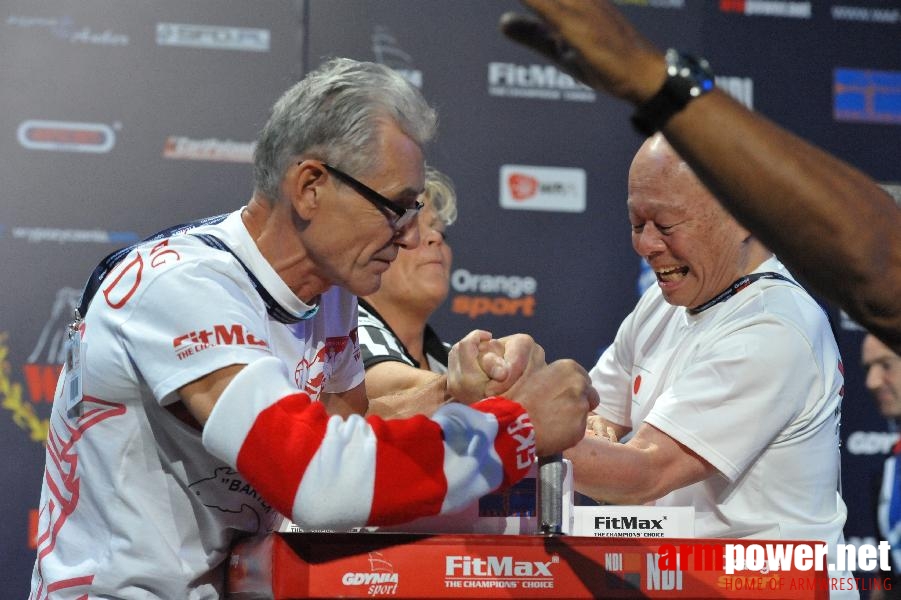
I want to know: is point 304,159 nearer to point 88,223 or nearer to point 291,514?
point 291,514

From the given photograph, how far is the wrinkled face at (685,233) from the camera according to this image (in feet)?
8.47

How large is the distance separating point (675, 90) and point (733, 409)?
1460 mm

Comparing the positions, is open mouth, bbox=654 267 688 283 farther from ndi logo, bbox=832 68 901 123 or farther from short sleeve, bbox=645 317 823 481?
ndi logo, bbox=832 68 901 123

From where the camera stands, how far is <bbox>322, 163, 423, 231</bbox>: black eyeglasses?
184 centimetres

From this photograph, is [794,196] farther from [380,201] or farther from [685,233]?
[685,233]

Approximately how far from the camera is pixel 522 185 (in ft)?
15.4

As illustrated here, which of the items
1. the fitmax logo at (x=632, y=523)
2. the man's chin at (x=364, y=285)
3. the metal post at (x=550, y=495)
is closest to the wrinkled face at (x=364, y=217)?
the man's chin at (x=364, y=285)

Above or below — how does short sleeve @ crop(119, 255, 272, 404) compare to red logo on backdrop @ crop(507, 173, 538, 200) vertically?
below

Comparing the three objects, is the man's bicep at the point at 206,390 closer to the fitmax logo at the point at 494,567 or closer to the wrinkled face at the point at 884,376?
the fitmax logo at the point at 494,567

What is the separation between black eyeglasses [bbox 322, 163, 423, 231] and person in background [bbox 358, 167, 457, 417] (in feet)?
3.74

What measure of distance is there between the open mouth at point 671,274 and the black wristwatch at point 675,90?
169cm

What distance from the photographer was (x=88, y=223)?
4391 mm

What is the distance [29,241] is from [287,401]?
129 inches

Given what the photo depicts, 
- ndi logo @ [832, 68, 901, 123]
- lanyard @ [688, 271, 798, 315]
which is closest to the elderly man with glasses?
lanyard @ [688, 271, 798, 315]
